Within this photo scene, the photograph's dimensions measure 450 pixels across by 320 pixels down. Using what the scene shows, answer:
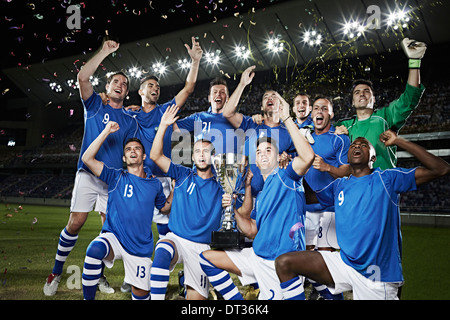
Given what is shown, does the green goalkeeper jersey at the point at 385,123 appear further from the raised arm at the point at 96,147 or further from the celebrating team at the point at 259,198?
the raised arm at the point at 96,147

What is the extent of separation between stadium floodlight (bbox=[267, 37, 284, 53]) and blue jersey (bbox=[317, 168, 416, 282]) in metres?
18.2

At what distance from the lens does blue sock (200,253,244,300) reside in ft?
10.6

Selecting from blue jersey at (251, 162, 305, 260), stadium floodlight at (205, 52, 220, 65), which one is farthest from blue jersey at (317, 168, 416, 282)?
stadium floodlight at (205, 52, 220, 65)

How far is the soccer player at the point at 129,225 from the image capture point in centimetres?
344

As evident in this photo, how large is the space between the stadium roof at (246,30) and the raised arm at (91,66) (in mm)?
10001

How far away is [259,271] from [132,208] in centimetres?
136

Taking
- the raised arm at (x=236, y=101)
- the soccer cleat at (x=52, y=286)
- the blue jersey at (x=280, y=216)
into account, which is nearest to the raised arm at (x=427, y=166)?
the blue jersey at (x=280, y=216)

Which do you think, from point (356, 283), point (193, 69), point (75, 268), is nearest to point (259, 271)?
point (356, 283)

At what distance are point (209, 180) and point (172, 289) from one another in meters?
1.71

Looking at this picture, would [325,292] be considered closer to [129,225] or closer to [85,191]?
[129,225]

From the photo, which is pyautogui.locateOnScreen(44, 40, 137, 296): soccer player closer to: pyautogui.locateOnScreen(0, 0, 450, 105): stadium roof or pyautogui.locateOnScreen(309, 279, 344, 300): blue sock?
pyautogui.locateOnScreen(309, 279, 344, 300): blue sock

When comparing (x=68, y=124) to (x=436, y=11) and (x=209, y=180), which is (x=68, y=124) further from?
(x=209, y=180)

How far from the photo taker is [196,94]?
75.2ft
